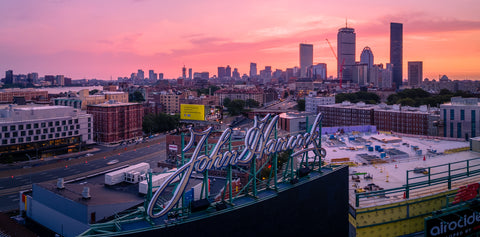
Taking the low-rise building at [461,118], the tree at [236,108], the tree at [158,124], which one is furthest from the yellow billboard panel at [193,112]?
the low-rise building at [461,118]

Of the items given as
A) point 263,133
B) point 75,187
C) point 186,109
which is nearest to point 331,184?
point 263,133

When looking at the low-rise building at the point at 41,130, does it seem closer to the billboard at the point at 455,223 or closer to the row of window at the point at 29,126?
the row of window at the point at 29,126

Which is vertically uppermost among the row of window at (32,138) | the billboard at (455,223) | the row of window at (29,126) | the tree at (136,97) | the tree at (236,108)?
the tree at (136,97)

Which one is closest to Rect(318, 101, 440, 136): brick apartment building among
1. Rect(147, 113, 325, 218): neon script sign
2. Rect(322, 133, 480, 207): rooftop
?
Rect(322, 133, 480, 207): rooftop

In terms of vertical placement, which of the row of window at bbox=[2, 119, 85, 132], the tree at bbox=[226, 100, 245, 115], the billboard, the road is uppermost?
the tree at bbox=[226, 100, 245, 115]

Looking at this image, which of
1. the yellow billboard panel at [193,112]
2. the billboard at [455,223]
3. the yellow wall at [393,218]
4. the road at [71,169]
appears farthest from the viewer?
the yellow billboard panel at [193,112]

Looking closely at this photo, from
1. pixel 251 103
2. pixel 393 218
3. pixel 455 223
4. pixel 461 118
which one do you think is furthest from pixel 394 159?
pixel 251 103

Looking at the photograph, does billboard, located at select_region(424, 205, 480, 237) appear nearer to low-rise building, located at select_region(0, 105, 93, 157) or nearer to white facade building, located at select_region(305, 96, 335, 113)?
low-rise building, located at select_region(0, 105, 93, 157)

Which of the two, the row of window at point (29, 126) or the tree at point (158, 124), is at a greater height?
the row of window at point (29, 126)
